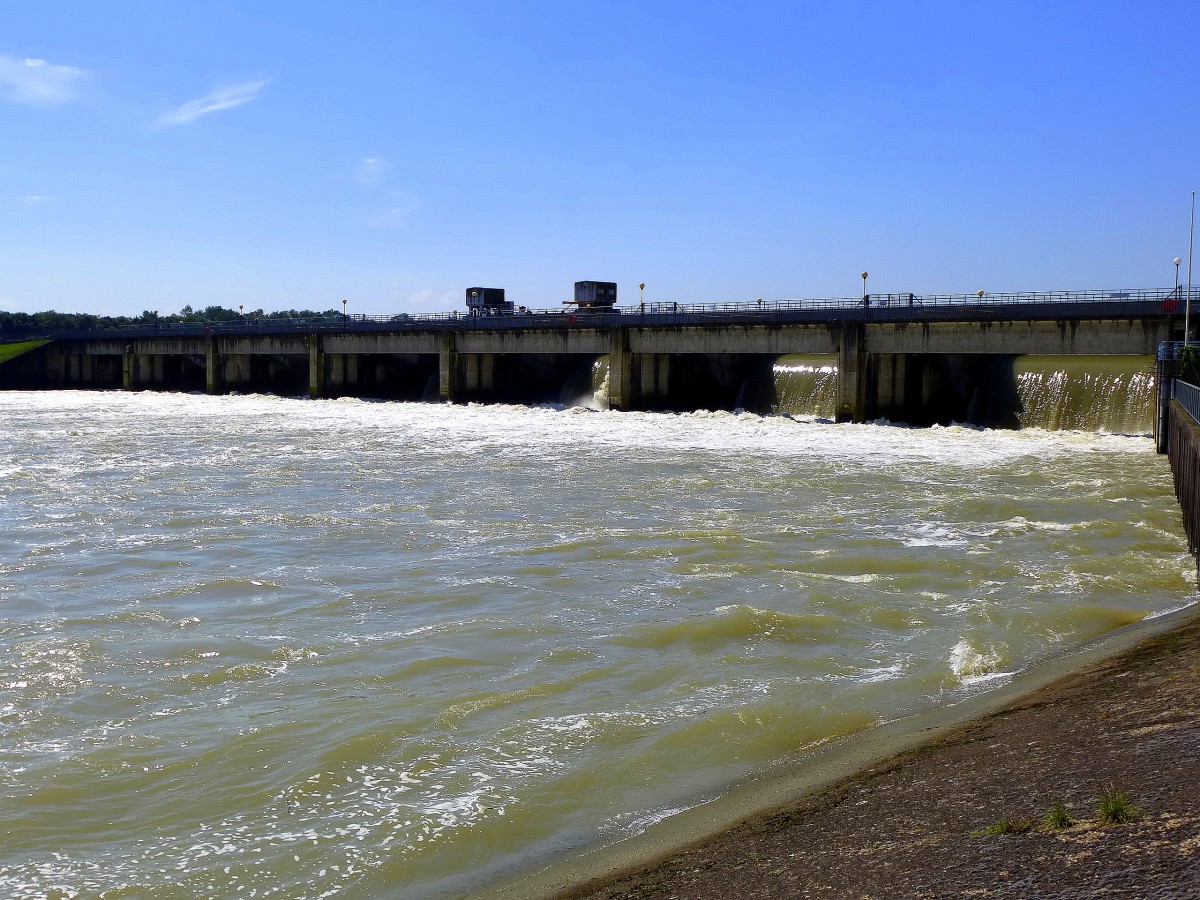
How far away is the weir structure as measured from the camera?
43156 mm

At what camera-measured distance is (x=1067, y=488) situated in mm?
26375

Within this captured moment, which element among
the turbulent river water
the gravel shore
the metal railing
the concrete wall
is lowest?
the turbulent river water

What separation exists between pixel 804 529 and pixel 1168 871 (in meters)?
15.9

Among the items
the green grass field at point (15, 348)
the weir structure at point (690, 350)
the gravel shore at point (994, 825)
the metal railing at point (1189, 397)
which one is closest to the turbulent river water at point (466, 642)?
A: the gravel shore at point (994, 825)

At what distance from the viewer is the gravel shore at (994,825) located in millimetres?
5266

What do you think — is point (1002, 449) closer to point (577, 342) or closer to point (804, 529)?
point (804, 529)

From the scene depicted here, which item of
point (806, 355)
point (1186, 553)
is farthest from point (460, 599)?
point (806, 355)

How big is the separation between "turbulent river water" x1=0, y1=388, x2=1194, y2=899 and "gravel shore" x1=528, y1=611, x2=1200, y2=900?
4.60 feet

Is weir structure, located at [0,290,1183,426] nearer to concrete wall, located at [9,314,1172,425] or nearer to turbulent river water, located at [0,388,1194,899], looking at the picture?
concrete wall, located at [9,314,1172,425]

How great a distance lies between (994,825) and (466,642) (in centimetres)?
776

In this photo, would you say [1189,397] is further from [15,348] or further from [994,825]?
[15,348]

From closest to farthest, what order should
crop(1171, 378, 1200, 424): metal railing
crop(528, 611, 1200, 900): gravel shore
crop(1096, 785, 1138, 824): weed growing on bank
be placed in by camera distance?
crop(528, 611, 1200, 900): gravel shore, crop(1096, 785, 1138, 824): weed growing on bank, crop(1171, 378, 1200, 424): metal railing

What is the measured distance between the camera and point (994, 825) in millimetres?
6047

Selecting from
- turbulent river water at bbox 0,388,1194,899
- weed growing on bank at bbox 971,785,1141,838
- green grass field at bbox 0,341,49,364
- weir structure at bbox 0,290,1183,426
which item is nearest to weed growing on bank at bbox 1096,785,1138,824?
weed growing on bank at bbox 971,785,1141,838
